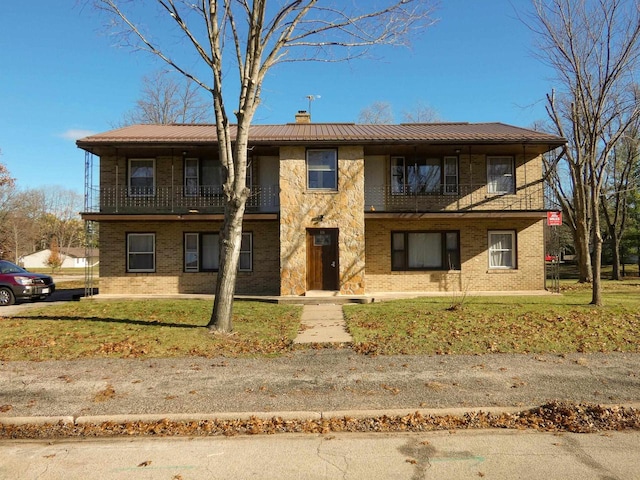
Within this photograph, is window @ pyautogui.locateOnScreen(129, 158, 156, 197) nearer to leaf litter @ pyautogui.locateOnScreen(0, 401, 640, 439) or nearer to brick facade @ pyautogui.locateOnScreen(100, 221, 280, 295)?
brick facade @ pyautogui.locateOnScreen(100, 221, 280, 295)

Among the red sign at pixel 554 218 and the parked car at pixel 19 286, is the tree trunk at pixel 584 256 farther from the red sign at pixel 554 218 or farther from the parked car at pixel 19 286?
the parked car at pixel 19 286

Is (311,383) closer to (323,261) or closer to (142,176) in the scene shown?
(323,261)

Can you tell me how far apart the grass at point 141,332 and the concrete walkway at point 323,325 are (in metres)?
0.28

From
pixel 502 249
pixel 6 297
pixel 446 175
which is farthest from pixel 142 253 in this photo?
pixel 502 249

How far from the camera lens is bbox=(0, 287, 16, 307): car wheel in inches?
642

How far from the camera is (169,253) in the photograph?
17672 mm

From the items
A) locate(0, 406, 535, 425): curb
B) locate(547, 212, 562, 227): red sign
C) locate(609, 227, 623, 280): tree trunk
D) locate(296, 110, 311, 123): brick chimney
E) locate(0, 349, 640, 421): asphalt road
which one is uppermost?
locate(296, 110, 311, 123): brick chimney

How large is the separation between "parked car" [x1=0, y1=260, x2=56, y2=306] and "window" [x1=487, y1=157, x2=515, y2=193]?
58.7 feet

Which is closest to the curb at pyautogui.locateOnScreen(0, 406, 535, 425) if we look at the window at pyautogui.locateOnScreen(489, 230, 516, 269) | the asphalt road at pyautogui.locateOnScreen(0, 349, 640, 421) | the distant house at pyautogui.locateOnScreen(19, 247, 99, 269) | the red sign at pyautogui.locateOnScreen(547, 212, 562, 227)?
the asphalt road at pyautogui.locateOnScreen(0, 349, 640, 421)

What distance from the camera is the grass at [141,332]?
27.6 ft

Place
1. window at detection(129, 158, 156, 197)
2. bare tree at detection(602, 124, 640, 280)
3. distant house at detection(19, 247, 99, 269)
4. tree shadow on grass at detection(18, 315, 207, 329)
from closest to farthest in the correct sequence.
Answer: tree shadow on grass at detection(18, 315, 207, 329), window at detection(129, 158, 156, 197), bare tree at detection(602, 124, 640, 280), distant house at detection(19, 247, 99, 269)

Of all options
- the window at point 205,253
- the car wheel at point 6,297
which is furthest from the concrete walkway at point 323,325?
the car wheel at point 6,297

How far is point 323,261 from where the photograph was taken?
16.6 m

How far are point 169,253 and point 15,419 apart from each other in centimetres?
1264
